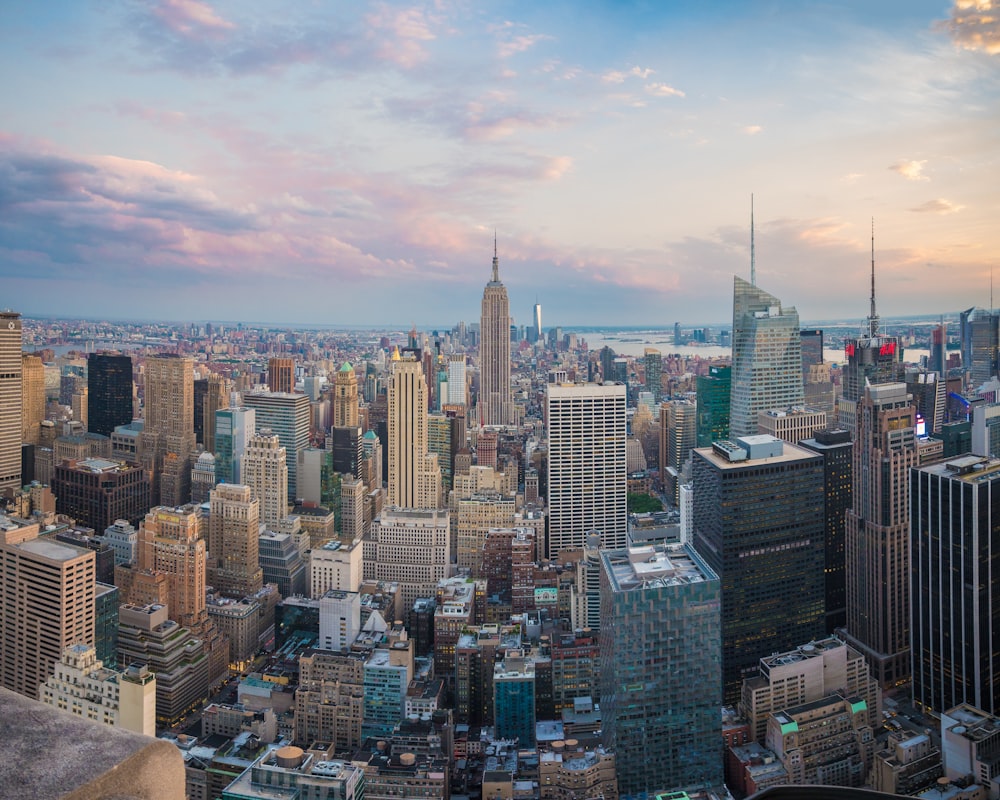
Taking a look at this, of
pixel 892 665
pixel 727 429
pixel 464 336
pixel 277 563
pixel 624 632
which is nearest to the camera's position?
pixel 624 632

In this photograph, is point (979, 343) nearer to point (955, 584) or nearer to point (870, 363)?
point (870, 363)

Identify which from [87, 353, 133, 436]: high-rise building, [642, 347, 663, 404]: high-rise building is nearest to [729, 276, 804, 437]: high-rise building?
[642, 347, 663, 404]: high-rise building

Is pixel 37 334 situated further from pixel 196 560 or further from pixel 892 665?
pixel 892 665

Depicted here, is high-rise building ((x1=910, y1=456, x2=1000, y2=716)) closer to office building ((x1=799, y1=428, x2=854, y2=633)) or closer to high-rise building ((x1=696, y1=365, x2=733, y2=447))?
office building ((x1=799, y1=428, x2=854, y2=633))

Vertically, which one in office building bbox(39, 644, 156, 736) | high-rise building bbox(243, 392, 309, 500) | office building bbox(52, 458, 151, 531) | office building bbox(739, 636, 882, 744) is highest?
high-rise building bbox(243, 392, 309, 500)

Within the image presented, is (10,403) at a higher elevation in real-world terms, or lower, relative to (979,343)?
lower

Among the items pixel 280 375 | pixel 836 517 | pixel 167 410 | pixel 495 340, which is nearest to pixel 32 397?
pixel 167 410

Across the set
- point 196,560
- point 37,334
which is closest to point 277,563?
point 196,560
